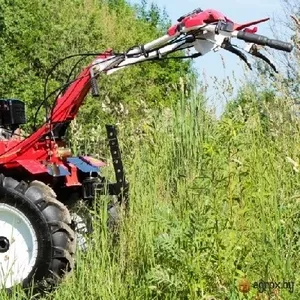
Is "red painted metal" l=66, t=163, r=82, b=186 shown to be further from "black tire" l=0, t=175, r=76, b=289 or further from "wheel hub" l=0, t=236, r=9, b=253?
"wheel hub" l=0, t=236, r=9, b=253

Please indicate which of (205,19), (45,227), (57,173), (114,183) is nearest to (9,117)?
(57,173)

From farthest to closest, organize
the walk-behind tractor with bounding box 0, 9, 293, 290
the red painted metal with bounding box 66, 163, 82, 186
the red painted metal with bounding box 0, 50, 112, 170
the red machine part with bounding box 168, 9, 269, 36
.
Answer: the red painted metal with bounding box 66, 163, 82, 186
the red painted metal with bounding box 0, 50, 112, 170
the walk-behind tractor with bounding box 0, 9, 293, 290
the red machine part with bounding box 168, 9, 269, 36

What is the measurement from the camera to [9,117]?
6.11m

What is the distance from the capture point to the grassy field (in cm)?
350

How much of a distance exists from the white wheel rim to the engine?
101 centimetres

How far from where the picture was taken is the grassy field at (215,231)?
11.5 ft

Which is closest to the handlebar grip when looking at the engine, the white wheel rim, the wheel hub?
the white wheel rim

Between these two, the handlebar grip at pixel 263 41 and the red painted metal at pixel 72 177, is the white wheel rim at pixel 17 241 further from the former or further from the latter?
the handlebar grip at pixel 263 41

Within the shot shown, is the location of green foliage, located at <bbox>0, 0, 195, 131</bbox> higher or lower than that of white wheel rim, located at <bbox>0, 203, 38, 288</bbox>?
higher

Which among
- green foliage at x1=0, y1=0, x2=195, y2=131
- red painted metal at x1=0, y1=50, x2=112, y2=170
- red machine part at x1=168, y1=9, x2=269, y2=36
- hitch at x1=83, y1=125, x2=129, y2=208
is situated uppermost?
green foliage at x1=0, y1=0, x2=195, y2=131

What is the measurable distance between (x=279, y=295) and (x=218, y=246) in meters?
0.35

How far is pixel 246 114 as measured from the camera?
16.8 ft

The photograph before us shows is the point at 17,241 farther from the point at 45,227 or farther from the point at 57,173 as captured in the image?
the point at 57,173

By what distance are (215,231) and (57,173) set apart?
2169mm
